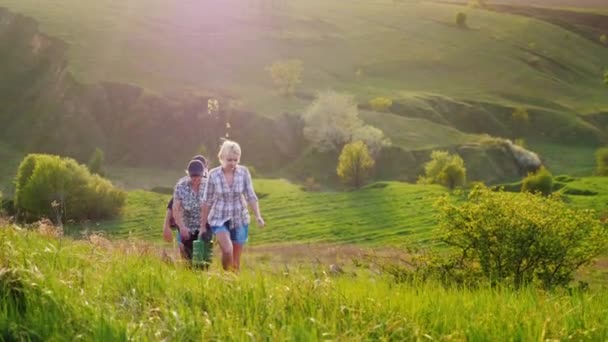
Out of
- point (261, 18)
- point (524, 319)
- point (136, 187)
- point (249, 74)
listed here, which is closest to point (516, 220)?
point (524, 319)

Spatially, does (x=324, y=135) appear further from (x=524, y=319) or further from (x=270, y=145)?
(x=524, y=319)

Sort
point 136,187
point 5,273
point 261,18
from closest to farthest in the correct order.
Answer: point 5,273
point 136,187
point 261,18

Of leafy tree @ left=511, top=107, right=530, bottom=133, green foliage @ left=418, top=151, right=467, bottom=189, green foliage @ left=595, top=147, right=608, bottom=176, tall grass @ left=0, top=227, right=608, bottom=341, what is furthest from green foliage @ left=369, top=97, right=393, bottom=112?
tall grass @ left=0, top=227, right=608, bottom=341

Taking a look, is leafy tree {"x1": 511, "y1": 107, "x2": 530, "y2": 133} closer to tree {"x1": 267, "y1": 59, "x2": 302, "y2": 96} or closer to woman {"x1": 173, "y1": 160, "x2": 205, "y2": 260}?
tree {"x1": 267, "y1": 59, "x2": 302, "y2": 96}

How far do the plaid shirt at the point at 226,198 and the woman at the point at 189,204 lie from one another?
0.55 metres

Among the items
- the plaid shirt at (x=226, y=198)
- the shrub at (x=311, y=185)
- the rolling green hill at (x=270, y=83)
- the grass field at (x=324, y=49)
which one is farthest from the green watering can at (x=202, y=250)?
the grass field at (x=324, y=49)

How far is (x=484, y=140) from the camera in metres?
97.2

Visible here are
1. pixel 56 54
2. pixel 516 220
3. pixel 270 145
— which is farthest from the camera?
pixel 56 54

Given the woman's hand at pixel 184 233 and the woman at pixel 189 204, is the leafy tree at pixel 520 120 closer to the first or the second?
the woman at pixel 189 204

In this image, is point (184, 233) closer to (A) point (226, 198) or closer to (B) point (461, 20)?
(A) point (226, 198)

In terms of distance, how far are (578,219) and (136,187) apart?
64.9 meters

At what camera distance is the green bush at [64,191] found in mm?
59094

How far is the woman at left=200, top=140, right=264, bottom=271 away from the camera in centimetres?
1280

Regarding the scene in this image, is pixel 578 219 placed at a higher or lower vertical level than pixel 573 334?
lower
